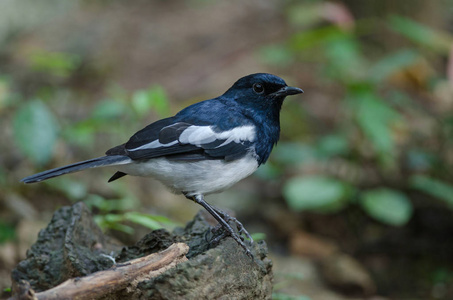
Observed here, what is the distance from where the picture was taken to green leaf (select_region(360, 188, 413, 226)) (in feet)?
18.4

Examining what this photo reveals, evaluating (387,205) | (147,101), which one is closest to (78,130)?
(147,101)

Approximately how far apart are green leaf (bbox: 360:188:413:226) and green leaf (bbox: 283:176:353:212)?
23 cm

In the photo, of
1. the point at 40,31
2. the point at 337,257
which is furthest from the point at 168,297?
the point at 40,31

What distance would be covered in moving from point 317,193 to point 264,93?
230 centimetres

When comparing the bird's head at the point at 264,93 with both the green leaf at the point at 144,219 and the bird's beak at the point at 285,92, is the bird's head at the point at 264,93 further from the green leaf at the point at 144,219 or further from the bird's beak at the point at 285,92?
the green leaf at the point at 144,219

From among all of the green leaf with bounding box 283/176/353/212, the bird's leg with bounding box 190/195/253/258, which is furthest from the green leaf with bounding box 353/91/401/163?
the bird's leg with bounding box 190/195/253/258

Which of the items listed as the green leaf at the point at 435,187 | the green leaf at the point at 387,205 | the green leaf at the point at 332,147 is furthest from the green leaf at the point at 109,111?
the green leaf at the point at 435,187

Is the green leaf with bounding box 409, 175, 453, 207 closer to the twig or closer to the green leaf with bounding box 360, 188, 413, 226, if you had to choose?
the green leaf with bounding box 360, 188, 413, 226

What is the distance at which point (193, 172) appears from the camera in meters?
3.36

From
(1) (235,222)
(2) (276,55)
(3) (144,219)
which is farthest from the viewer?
(2) (276,55)

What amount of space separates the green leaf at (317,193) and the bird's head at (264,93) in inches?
83.4

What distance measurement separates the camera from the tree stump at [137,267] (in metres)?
2.57

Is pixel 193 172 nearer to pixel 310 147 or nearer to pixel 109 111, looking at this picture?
pixel 109 111

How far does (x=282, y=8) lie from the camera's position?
1091 centimetres
